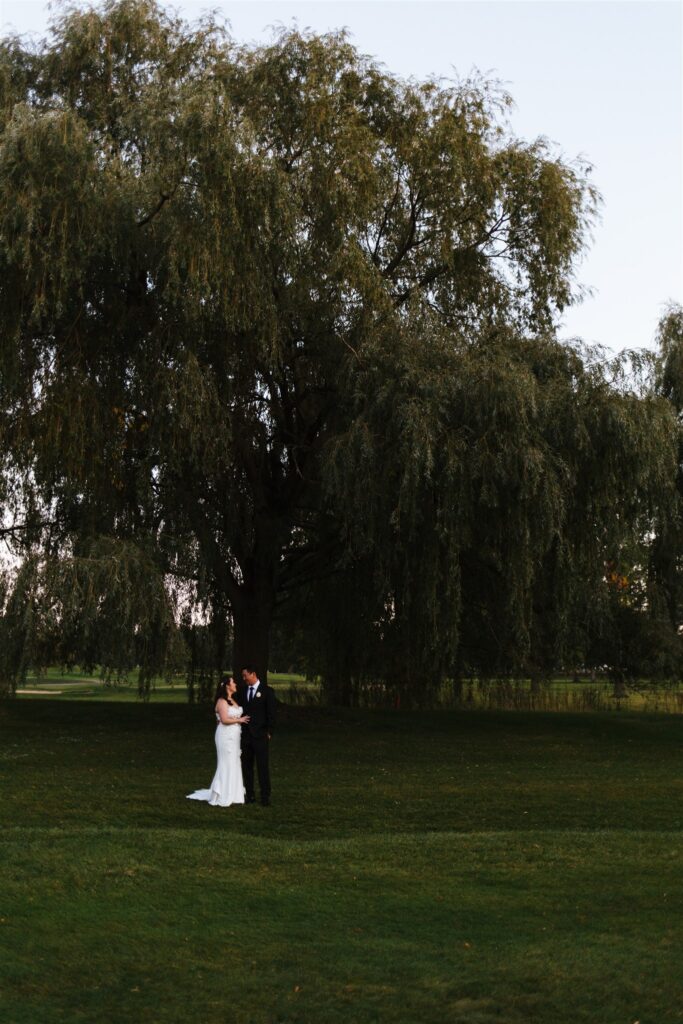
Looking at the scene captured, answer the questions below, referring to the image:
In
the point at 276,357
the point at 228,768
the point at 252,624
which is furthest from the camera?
the point at 252,624

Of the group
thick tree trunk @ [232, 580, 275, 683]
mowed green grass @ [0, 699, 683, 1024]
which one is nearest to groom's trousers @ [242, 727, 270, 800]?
mowed green grass @ [0, 699, 683, 1024]

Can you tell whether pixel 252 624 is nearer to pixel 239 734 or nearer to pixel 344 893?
pixel 239 734

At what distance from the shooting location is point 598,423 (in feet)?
65.4

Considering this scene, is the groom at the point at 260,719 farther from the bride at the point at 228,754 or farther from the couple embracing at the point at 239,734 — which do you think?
the bride at the point at 228,754

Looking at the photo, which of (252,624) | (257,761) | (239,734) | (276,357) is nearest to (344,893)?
(257,761)

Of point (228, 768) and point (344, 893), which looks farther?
point (228, 768)

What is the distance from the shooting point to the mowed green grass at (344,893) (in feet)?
24.2

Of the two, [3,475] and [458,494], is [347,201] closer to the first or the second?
[458,494]

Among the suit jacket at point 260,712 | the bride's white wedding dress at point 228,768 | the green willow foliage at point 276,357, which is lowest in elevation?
the bride's white wedding dress at point 228,768

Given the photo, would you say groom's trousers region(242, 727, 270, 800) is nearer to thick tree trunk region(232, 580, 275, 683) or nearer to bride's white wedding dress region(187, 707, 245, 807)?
bride's white wedding dress region(187, 707, 245, 807)

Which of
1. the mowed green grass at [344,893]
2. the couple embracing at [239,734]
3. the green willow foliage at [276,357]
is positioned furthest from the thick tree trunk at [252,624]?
the couple embracing at [239,734]

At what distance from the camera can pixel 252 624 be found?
80.1 feet

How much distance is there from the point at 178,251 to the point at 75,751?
8.99 metres

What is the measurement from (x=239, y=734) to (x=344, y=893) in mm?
4841
